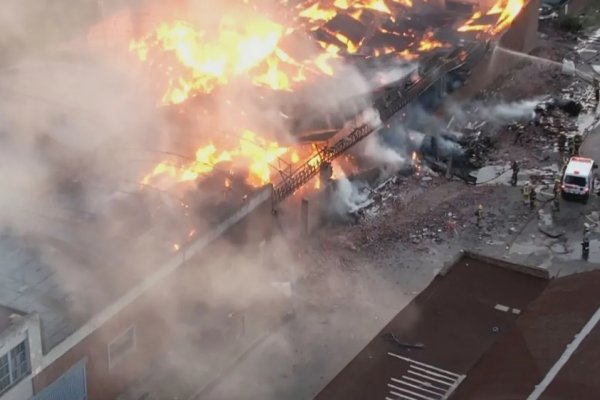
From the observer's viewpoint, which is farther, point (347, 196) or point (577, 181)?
point (577, 181)

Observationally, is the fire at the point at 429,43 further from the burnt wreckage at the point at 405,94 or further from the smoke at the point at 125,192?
the smoke at the point at 125,192

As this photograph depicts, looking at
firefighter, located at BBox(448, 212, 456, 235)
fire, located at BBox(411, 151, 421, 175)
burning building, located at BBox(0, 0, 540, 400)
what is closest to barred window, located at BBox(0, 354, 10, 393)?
burning building, located at BBox(0, 0, 540, 400)

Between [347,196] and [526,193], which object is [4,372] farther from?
[526,193]

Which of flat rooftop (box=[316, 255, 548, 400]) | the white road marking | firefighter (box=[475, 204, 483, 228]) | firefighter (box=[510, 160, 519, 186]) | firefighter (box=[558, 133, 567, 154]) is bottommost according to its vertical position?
firefighter (box=[475, 204, 483, 228])

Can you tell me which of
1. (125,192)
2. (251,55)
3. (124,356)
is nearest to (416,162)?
(251,55)

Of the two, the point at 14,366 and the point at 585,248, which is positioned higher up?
the point at 14,366

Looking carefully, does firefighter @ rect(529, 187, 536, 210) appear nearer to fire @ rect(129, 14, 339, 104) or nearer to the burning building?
the burning building
